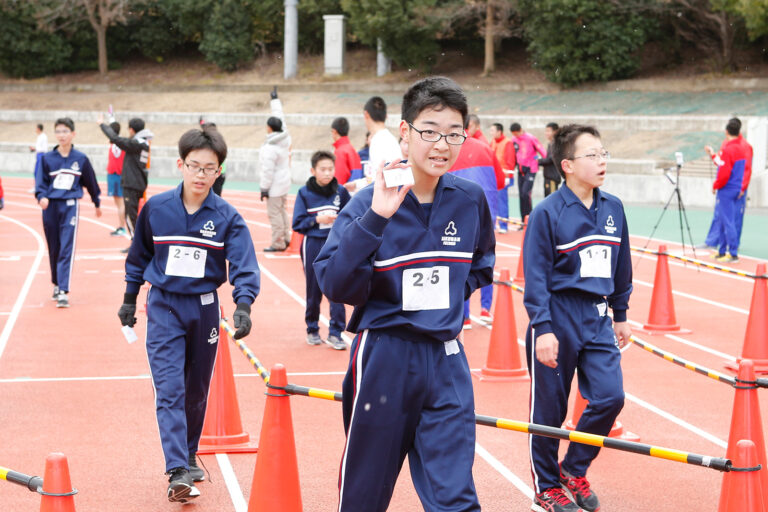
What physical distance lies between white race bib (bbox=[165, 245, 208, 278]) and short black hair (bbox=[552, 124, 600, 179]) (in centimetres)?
209

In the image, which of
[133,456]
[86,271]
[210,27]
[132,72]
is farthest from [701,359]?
[132,72]

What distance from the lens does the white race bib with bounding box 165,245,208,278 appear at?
232 inches

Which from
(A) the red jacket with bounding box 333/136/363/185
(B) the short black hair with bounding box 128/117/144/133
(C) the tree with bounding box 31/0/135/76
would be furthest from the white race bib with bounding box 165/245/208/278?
(C) the tree with bounding box 31/0/135/76

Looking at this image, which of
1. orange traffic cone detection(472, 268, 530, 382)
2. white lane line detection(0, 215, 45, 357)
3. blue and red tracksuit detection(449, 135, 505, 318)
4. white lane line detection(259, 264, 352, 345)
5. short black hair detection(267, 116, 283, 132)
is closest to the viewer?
orange traffic cone detection(472, 268, 530, 382)

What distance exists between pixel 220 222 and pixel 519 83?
4348cm

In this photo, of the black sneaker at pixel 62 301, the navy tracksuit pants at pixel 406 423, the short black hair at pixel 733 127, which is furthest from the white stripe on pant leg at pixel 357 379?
the short black hair at pixel 733 127

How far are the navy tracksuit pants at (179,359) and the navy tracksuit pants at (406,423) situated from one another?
211 centimetres

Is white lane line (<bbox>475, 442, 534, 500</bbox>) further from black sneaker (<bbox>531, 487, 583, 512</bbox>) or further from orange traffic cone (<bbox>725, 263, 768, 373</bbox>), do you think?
orange traffic cone (<bbox>725, 263, 768, 373</bbox>)

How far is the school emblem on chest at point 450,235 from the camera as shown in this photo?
3932 millimetres

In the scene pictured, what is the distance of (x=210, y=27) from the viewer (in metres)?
62.1

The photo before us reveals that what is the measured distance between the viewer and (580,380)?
567 centimetres

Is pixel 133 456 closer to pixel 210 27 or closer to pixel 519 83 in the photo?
pixel 519 83

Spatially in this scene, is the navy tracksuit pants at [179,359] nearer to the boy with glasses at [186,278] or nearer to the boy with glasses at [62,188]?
the boy with glasses at [186,278]

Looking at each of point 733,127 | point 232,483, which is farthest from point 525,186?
point 232,483
